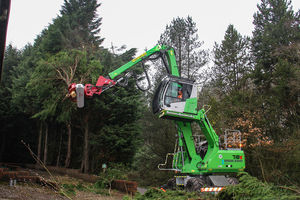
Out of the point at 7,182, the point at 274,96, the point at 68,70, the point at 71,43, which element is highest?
the point at 71,43

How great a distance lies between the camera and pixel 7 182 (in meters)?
10.3

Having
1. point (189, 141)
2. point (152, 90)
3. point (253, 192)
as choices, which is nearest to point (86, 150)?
point (152, 90)

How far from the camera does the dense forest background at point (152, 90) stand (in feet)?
48.3

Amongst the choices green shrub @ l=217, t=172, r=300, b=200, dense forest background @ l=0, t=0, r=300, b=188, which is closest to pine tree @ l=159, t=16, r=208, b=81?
dense forest background @ l=0, t=0, r=300, b=188

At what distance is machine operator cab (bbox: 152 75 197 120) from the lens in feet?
30.2

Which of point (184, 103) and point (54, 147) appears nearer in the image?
point (184, 103)

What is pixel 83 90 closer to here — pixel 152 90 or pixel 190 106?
pixel 190 106

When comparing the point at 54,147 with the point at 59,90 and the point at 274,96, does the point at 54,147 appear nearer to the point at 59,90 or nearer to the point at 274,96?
the point at 59,90

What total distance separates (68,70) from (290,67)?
1369 cm

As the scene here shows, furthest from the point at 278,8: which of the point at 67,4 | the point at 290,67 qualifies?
the point at 67,4

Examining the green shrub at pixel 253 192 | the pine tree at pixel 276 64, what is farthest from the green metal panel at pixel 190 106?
the pine tree at pixel 276 64

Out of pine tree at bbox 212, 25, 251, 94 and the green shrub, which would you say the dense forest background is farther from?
the green shrub

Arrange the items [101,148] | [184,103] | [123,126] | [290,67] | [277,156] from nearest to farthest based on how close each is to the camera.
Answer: [184,103]
[277,156]
[290,67]
[123,126]
[101,148]

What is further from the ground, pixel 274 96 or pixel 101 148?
pixel 274 96
